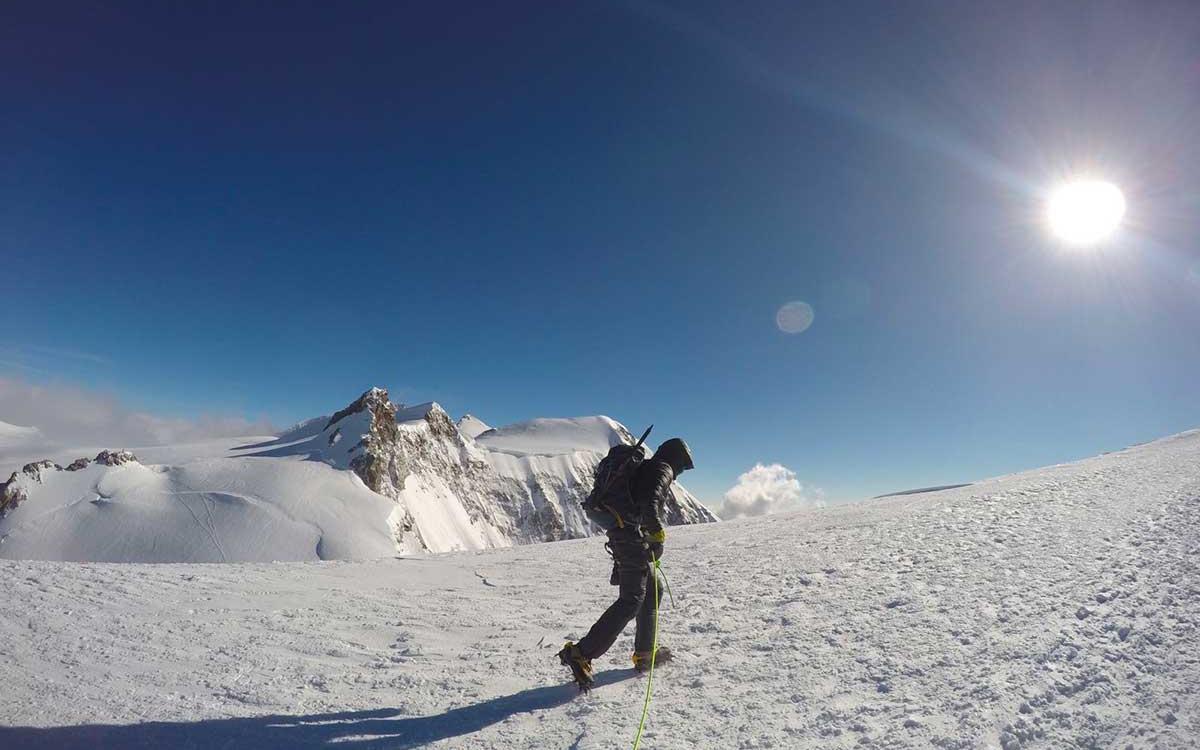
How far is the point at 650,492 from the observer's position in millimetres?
4602

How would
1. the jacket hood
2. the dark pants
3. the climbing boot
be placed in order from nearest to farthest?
the climbing boot
the dark pants
the jacket hood

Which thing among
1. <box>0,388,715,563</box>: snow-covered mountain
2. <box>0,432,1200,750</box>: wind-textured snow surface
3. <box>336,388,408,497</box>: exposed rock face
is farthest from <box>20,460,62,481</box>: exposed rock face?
<box>0,432,1200,750</box>: wind-textured snow surface

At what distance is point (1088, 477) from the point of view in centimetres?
1038

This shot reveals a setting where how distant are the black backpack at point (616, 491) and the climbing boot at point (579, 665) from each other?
3.22 ft

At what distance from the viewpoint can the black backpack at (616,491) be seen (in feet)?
15.4

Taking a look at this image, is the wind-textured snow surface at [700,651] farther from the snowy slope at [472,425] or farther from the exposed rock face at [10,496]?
the snowy slope at [472,425]

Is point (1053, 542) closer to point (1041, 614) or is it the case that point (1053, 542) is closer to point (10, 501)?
point (1041, 614)

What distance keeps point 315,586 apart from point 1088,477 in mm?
13448

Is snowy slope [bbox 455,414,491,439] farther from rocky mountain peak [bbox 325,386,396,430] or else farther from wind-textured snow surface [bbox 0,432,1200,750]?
wind-textured snow surface [bbox 0,432,1200,750]

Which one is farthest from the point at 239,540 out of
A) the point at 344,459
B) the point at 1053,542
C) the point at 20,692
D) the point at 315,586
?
the point at 1053,542

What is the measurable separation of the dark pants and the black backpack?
22 centimetres

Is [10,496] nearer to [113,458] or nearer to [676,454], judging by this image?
[113,458]

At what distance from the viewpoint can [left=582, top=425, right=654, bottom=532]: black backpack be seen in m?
4.69

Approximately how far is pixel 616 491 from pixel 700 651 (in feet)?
5.46
